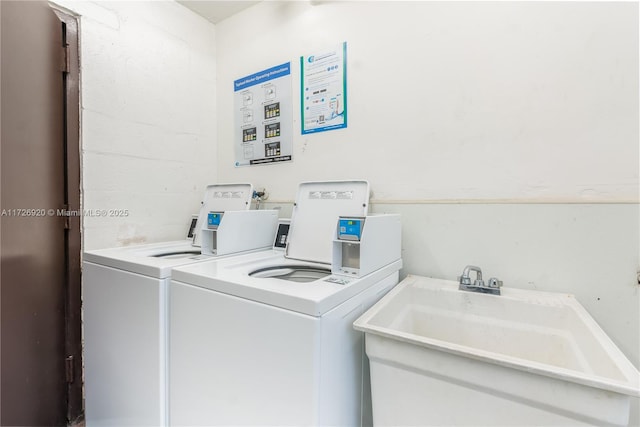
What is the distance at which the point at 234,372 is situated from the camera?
0.99 metres

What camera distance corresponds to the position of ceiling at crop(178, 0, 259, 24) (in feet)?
6.91

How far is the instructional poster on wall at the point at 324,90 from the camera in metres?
1.74

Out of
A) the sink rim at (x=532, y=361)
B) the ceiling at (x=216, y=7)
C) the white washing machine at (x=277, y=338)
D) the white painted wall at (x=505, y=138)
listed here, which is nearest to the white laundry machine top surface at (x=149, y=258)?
the white washing machine at (x=277, y=338)

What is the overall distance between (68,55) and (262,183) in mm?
1232

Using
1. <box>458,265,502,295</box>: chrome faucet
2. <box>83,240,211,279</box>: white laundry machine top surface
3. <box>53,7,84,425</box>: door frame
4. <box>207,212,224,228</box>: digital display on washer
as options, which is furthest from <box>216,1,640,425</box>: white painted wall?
<box>53,7,84,425</box>: door frame

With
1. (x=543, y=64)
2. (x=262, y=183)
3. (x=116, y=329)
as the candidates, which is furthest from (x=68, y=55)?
(x=543, y=64)

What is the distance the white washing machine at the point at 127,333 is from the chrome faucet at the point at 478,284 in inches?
43.3

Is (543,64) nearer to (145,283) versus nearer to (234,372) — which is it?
(234,372)

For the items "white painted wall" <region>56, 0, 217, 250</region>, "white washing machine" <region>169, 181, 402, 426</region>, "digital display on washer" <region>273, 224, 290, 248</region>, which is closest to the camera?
"white washing machine" <region>169, 181, 402, 426</region>

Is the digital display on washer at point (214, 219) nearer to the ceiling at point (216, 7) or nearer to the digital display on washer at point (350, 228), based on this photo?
the digital display on washer at point (350, 228)

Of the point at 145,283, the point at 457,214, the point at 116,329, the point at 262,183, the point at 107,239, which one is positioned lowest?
the point at 116,329

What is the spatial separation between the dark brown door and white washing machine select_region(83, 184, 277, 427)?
178 mm

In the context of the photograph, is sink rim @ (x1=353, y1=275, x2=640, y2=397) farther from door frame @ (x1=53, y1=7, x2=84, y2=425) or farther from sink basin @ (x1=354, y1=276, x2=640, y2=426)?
door frame @ (x1=53, y1=7, x2=84, y2=425)

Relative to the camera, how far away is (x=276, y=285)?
0.98 meters
